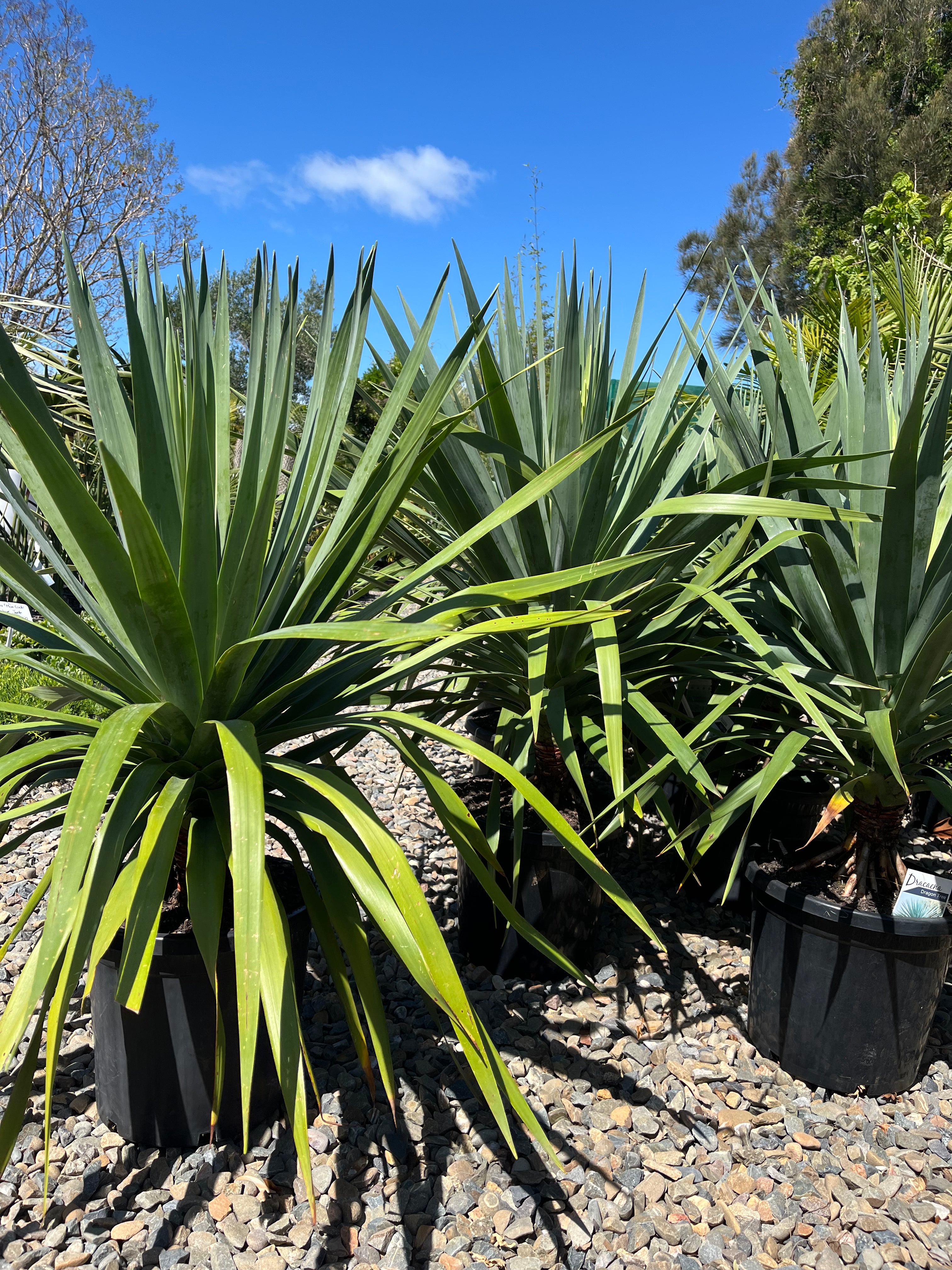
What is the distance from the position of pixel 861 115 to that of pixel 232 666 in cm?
1910

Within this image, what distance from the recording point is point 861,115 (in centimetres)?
1579

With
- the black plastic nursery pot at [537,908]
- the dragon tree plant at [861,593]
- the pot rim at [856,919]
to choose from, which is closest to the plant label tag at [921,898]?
the pot rim at [856,919]

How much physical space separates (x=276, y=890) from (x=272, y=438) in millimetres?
863

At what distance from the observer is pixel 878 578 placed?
1670 mm

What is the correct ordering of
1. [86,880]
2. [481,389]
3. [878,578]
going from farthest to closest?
[481,389] → [878,578] → [86,880]

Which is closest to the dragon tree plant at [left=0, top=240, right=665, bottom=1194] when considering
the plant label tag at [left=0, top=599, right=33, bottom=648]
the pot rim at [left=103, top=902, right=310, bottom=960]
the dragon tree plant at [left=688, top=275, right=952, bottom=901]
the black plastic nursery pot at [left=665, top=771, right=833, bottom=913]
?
the pot rim at [left=103, top=902, right=310, bottom=960]

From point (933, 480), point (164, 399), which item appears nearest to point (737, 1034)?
point (933, 480)

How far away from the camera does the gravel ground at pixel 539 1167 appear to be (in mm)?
1386

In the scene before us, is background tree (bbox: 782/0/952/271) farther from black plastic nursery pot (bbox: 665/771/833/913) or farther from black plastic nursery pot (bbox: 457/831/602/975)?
black plastic nursery pot (bbox: 457/831/602/975)

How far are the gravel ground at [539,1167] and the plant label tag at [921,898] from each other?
0.43 m

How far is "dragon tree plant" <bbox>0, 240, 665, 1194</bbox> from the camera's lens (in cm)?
109

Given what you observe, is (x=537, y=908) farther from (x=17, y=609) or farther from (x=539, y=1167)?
(x=17, y=609)

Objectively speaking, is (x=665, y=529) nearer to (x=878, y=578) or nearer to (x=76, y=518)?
(x=878, y=578)

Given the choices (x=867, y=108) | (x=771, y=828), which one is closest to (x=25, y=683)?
(x=771, y=828)
